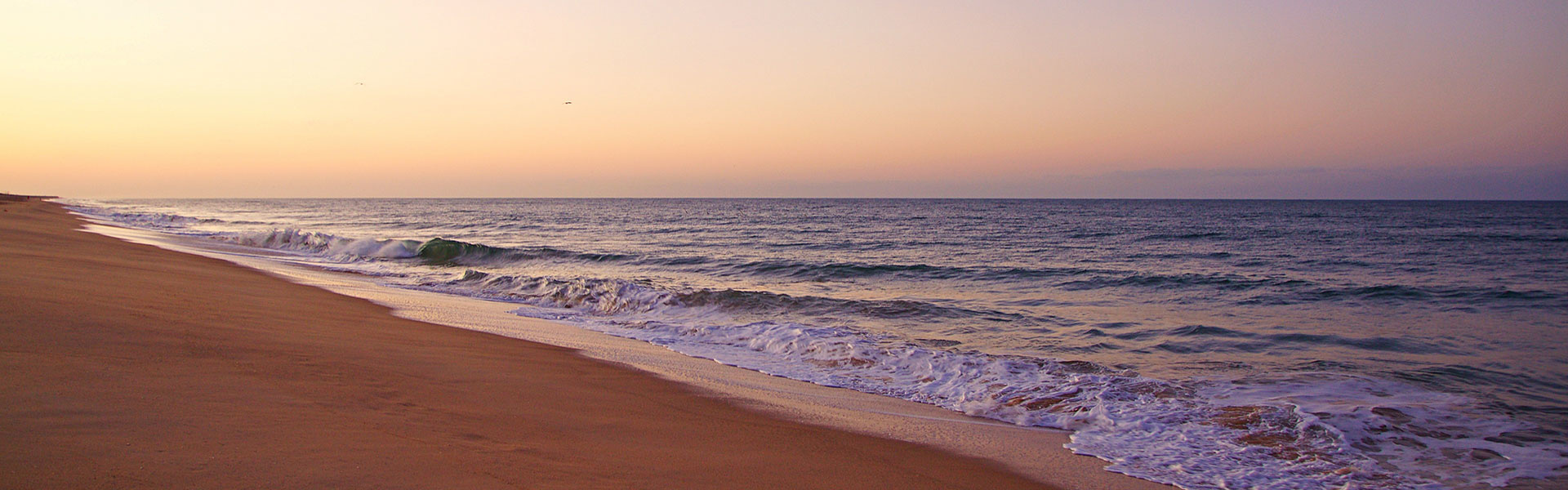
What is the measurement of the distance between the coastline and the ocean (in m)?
1.70

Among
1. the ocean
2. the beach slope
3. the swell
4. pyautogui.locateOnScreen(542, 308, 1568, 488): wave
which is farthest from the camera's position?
the swell

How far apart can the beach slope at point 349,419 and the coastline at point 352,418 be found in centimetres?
2

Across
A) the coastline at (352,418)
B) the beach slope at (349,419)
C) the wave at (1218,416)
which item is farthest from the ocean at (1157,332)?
the beach slope at (349,419)

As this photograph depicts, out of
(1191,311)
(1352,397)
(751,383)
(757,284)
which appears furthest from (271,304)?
(1191,311)

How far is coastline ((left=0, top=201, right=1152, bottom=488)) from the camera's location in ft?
11.6

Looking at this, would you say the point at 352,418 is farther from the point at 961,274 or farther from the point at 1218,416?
the point at 961,274

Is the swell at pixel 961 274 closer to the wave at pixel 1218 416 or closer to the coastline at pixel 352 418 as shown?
the wave at pixel 1218 416

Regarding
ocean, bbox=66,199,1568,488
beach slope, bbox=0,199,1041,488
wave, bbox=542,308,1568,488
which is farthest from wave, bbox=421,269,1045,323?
beach slope, bbox=0,199,1041,488

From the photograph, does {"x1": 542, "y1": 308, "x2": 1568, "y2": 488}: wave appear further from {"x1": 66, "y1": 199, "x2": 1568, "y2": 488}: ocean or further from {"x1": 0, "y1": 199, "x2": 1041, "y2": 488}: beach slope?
{"x1": 0, "y1": 199, "x2": 1041, "y2": 488}: beach slope

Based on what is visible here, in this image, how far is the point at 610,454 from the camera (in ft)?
14.8

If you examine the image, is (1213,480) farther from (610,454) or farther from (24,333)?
(24,333)

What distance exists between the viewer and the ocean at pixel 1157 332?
570 centimetres

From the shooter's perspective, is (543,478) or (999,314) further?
(999,314)

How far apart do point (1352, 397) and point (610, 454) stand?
6717 mm
